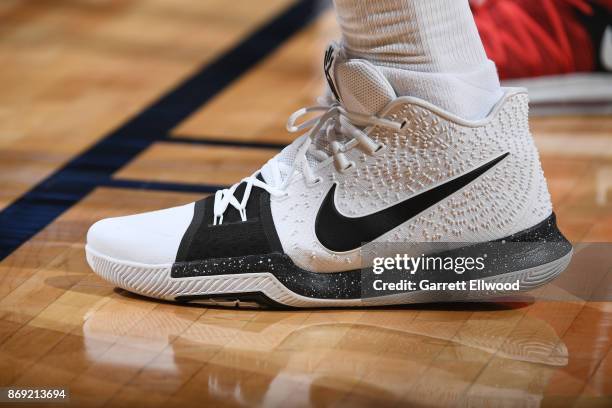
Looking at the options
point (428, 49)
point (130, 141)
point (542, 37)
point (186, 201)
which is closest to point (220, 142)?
point (130, 141)

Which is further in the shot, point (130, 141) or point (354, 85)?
point (130, 141)

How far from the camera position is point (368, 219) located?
38.2 inches

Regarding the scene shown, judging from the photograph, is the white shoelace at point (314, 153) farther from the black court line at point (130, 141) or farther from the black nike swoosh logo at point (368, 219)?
the black court line at point (130, 141)

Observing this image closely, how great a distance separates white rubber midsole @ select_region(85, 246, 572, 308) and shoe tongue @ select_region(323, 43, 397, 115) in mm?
183

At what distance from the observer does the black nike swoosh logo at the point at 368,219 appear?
957mm

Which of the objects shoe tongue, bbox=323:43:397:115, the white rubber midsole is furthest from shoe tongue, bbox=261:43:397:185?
the white rubber midsole

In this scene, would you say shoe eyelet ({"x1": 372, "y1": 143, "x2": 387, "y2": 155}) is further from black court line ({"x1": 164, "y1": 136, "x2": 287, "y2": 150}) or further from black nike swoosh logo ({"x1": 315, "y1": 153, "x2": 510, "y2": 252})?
black court line ({"x1": 164, "y1": 136, "x2": 287, "y2": 150})

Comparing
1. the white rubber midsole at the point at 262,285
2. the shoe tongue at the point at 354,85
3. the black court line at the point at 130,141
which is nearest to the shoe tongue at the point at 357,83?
the shoe tongue at the point at 354,85

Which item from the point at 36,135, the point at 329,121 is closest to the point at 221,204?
the point at 329,121

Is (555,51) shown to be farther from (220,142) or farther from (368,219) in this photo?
(368,219)

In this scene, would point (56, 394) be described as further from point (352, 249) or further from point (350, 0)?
point (350, 0)

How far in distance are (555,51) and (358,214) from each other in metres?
0.77

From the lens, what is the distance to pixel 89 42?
6.66 feet

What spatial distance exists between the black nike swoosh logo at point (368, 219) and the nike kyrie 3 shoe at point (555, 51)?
69cm
